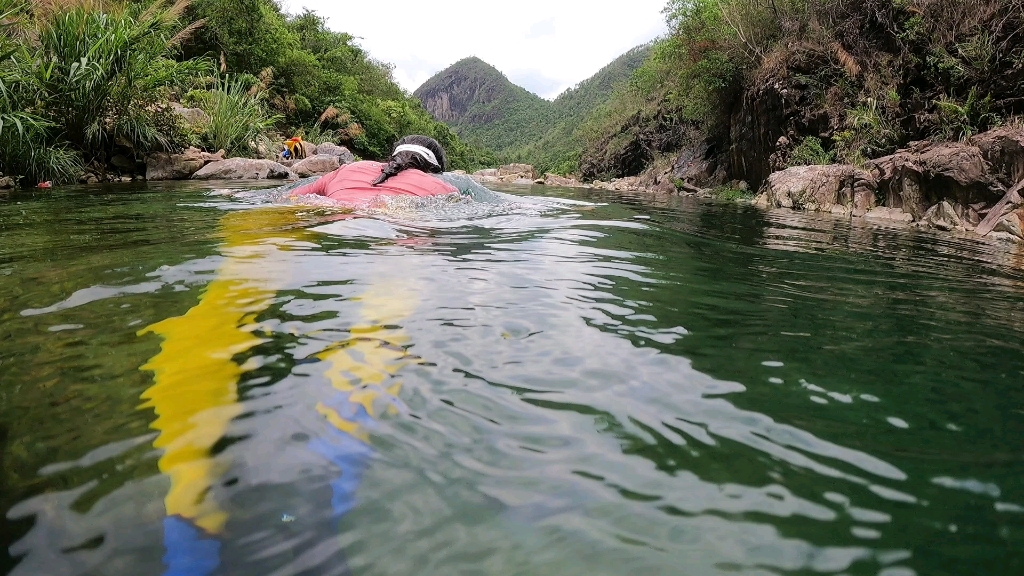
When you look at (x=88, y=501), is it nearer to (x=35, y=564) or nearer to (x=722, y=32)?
(x=35, y=564)

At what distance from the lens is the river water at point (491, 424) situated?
0.97 meters

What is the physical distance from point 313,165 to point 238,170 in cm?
388

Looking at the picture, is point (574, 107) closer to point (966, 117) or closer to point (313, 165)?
point (313, 165)

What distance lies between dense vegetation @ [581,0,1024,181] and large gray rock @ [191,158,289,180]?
12.1m

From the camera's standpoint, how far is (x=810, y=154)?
545 inches

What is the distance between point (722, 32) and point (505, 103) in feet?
342

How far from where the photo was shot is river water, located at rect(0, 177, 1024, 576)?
38.3 inches

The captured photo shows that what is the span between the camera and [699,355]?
75.8 inches

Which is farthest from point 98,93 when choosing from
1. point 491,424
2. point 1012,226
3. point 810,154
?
point 810,154

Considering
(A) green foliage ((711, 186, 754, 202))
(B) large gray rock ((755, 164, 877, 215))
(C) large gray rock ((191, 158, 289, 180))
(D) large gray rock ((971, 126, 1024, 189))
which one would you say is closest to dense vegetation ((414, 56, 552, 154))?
(A) green foliage ((711, 186, 754, 202))

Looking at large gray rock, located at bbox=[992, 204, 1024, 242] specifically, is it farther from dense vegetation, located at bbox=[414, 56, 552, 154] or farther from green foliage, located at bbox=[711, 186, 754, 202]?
dense vegetation, located at bbox=[414, 56, 552, 154]

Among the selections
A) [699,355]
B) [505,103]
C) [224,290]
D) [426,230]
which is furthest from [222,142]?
[505,103]

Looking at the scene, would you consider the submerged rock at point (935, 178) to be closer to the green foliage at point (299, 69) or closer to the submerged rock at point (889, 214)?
the submerged rock at point (889, 214)

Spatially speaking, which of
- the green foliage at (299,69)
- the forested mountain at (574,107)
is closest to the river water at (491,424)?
the green foliage at (299,69)
